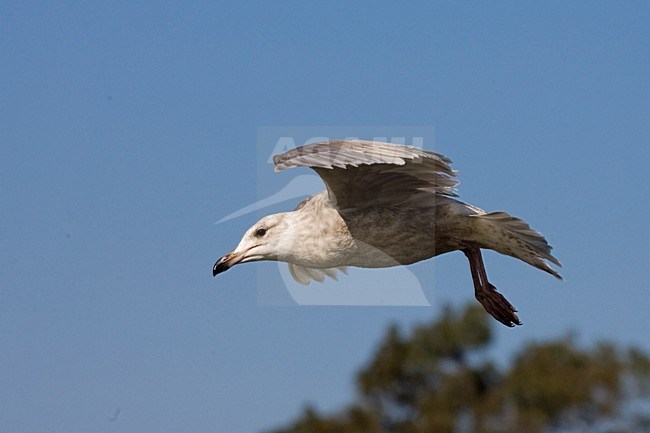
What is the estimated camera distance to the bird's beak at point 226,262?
10.7 meters

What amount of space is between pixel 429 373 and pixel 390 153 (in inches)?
1575

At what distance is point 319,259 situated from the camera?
10.5 meters

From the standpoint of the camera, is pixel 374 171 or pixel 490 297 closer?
pixel 374 171

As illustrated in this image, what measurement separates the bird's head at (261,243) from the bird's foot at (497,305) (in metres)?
1.95

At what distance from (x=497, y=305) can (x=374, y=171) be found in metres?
2.01

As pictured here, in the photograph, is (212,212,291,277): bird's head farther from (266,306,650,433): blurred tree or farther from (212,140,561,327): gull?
(266,306,650,433): blurred tree

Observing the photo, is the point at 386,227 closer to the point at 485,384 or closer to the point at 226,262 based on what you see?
the point at 226,262

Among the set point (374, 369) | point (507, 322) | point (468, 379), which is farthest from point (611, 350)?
point (507, 322)

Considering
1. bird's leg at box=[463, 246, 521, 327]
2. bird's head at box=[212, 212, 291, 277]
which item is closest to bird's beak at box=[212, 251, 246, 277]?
bird's head at box=[212, 212, 291, 277]

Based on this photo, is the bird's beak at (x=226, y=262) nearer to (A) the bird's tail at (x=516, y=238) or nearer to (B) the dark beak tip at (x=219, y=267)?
(B) the dark beak tip at (x=219, y=267)

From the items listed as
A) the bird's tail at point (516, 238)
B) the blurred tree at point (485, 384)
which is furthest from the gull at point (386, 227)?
the blurred tree at point (485, 384)

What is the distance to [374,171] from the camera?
990cm

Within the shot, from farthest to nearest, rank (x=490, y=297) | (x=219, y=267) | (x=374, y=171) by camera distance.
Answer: (x=490, y=297) < (x=219, y=267) < (x=374, y=171)

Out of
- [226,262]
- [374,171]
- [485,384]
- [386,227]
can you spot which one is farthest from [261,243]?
[485,384]
